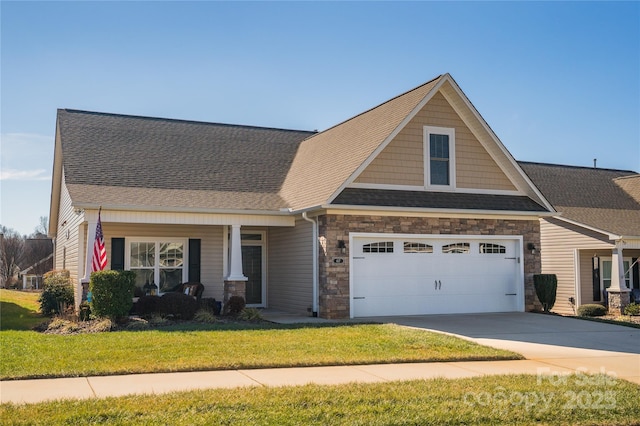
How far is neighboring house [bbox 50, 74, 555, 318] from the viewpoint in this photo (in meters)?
17.4

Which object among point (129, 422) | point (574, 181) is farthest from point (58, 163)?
point (574, 181)

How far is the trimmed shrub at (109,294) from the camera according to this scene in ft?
48.8

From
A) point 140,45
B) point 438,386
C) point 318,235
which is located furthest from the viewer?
point 318,235

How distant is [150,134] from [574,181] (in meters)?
18.8

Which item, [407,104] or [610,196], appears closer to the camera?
[407,104]

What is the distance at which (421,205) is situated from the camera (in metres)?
18.0

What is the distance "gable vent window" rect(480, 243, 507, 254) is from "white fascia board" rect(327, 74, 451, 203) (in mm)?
4214

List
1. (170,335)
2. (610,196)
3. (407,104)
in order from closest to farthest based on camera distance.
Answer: (170,335), (407,104), (610,196)

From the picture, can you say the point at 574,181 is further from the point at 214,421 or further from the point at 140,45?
the point at 214,421

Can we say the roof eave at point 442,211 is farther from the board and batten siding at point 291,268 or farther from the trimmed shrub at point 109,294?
the trimmed shrub at point 109,294

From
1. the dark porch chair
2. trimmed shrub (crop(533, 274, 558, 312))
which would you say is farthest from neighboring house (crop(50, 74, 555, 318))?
the dark porch chair

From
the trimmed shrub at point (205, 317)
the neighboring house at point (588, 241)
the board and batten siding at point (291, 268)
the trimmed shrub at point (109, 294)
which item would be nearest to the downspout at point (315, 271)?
the board and batten siding at point (291, 268)

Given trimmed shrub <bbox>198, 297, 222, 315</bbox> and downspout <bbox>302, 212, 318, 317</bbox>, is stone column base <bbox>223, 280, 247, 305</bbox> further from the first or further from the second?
downspout <bbox>302, 212, 318, 317</bbox>

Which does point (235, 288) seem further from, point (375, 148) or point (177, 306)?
point (375, 148)
